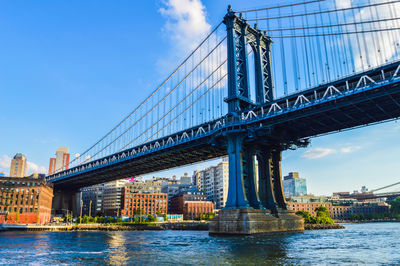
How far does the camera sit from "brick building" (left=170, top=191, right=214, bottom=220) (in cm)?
16562

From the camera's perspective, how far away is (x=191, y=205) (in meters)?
167

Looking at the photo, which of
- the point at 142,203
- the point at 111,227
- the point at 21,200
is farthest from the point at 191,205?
the point at 21,200

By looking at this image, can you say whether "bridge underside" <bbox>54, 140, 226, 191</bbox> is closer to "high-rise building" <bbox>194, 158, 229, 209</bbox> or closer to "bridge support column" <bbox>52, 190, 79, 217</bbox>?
"bridge support column" <bbox>52, 190, 79, 217</bbox>

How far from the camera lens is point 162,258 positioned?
103 ft

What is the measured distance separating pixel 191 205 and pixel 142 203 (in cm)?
2556

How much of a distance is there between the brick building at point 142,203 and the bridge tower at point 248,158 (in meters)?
109

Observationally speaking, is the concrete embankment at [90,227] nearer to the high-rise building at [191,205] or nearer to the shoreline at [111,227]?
the shoreline at [111,227]

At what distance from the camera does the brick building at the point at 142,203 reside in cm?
16838

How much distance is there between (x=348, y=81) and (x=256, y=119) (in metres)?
15.6

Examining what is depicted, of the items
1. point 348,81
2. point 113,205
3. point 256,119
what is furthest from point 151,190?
point 348,81

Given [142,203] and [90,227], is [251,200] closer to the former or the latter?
[90,227]

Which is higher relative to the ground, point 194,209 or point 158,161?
point 158,161

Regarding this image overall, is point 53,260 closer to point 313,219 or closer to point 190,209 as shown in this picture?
point 313,219

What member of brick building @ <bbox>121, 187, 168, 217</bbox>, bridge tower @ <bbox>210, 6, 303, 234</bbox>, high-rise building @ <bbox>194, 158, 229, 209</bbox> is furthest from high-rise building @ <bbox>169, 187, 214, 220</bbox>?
bridge tower @ <bbox>210, 6, 303, 234</bbox>
